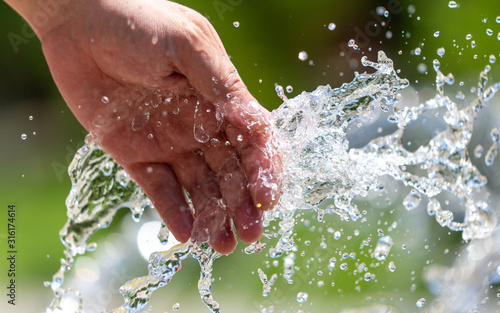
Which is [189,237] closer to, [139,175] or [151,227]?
[139,175]

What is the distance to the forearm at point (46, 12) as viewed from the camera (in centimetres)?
119

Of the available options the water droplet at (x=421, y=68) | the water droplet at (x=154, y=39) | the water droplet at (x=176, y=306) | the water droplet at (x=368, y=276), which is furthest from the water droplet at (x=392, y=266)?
the water droplet at (x=421, y=68)

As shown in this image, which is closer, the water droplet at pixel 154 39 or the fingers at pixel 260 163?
the fingers at pixel 260 163

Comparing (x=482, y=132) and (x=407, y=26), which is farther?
(x=407, y=26)

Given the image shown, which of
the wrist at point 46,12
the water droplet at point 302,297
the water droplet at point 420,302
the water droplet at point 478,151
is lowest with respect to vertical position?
the water droplet at point 420,302

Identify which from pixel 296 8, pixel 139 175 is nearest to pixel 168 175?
pixel 139 175

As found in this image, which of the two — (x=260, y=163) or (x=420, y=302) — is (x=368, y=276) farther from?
(x=260, y=163)

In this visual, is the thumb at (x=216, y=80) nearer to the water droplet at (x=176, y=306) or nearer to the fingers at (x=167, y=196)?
the fingers at (x=167, y=196)

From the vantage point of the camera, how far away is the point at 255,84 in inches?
133

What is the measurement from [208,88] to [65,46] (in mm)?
398

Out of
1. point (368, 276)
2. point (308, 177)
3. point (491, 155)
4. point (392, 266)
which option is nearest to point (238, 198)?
point (308, 177)

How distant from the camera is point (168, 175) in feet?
3.68

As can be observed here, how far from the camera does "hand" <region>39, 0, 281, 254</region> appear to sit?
1.00 metres

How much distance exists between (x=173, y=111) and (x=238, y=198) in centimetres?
24
